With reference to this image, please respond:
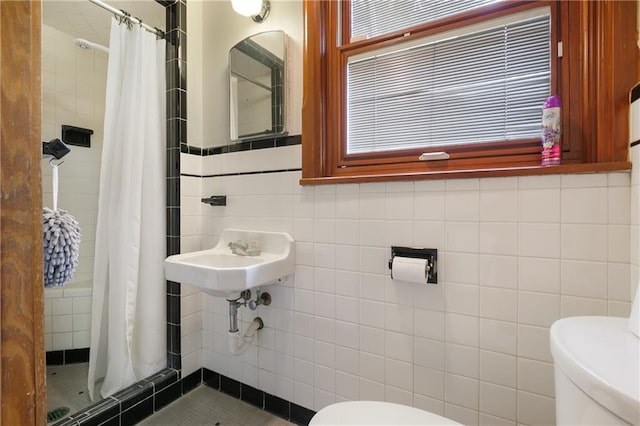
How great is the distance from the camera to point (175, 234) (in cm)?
157

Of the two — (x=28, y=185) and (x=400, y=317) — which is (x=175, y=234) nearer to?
(x=28, y=185)

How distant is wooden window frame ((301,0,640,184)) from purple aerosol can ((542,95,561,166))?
0.16 feet

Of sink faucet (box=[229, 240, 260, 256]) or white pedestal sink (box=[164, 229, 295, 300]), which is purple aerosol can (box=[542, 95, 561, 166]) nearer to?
white pedestal sink (box=[164, 229, 295, 300])

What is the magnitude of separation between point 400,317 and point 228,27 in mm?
1725

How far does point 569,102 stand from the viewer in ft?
3.18

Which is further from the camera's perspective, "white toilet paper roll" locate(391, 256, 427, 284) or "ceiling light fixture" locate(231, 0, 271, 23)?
"ceiling light fixture" locate(231, 0, 271, 23)

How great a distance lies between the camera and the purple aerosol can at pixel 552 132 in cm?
93

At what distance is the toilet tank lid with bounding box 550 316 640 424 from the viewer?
1.41ft

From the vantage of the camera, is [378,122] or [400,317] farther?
[378,122]

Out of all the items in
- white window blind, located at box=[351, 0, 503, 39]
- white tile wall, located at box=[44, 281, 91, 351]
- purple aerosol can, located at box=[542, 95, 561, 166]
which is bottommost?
white tile wall, located at box=[44, 281, 91, 351]

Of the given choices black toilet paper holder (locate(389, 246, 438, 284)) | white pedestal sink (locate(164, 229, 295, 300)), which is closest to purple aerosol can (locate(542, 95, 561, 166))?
black toilet paper holder (locate(389, 246, 438, 284))

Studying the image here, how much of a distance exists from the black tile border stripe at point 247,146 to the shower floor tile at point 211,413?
1336 mm

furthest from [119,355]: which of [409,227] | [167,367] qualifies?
[409,227]

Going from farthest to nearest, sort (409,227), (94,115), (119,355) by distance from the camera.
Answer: (94,115) → (119,355) → (409,227)
